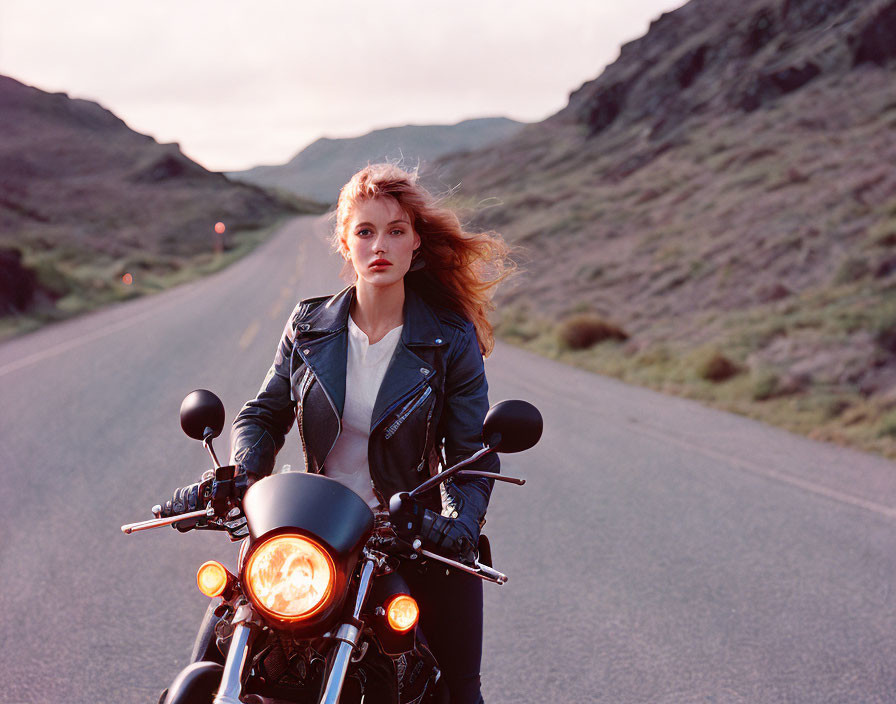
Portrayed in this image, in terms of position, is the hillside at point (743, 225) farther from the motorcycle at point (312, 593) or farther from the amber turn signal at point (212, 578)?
the amber turn signal at point (212, 578)

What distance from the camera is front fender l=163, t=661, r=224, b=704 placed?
165 cm

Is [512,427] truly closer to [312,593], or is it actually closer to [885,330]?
[312,593]

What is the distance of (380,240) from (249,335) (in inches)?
513

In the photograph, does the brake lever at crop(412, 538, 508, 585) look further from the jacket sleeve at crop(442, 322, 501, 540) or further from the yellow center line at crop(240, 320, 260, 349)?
the yellow center line at crop(240, 320, 260, 349)

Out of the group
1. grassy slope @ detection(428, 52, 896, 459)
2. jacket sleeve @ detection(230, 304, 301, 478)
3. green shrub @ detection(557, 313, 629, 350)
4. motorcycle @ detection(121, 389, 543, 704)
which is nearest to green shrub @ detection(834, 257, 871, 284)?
grassy slope @ detection(428, 52, 896, 459)

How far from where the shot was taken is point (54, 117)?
Answer: 11769 centimetres

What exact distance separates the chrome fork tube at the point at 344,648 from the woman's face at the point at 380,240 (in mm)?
913

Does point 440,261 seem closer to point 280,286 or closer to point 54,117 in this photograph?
point 280,286

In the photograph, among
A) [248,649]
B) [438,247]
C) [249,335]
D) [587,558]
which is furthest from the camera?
[249,335]

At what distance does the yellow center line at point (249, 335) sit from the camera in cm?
1380

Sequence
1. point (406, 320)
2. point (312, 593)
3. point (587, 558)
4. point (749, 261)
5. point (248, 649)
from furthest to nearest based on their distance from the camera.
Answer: point (749, 261) < point (587, 558) < point (406, 320) < point (248, 649) < point (312, 593)

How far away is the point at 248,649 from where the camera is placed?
5.52ft

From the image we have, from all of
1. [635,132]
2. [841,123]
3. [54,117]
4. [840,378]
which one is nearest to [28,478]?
[840,378]

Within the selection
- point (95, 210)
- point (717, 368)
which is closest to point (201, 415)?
point (717, 368)
